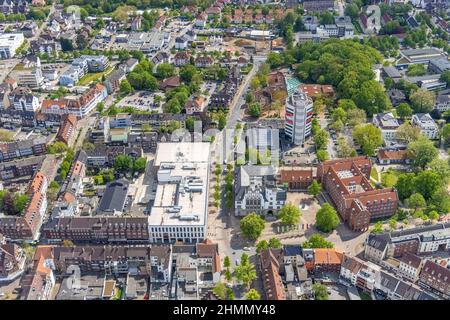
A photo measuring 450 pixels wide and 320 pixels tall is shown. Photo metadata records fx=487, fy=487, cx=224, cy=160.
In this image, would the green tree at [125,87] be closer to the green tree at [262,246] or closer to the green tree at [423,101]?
the green tree at [262,246]

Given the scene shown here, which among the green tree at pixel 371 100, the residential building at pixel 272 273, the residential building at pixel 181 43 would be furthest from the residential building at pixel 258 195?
the residential building at pixel 181 43

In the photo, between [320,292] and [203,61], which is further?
[203,61]

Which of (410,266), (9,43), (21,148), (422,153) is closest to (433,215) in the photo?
(410,266)

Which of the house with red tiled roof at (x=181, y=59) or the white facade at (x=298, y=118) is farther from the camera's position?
the house with red tiled roof at (x=181, y=59)

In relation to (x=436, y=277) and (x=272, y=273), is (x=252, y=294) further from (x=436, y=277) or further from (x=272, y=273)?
(x=436, y=277)

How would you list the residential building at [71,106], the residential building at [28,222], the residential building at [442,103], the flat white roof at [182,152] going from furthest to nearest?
the residential building at [442,103] → the residential building at [71,106] → the flat white roof at [182,152] → the residential building at [28,222]

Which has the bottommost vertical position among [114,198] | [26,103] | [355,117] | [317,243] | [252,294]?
[355,117]

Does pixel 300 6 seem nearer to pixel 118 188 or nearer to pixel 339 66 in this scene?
pixel 339 66
